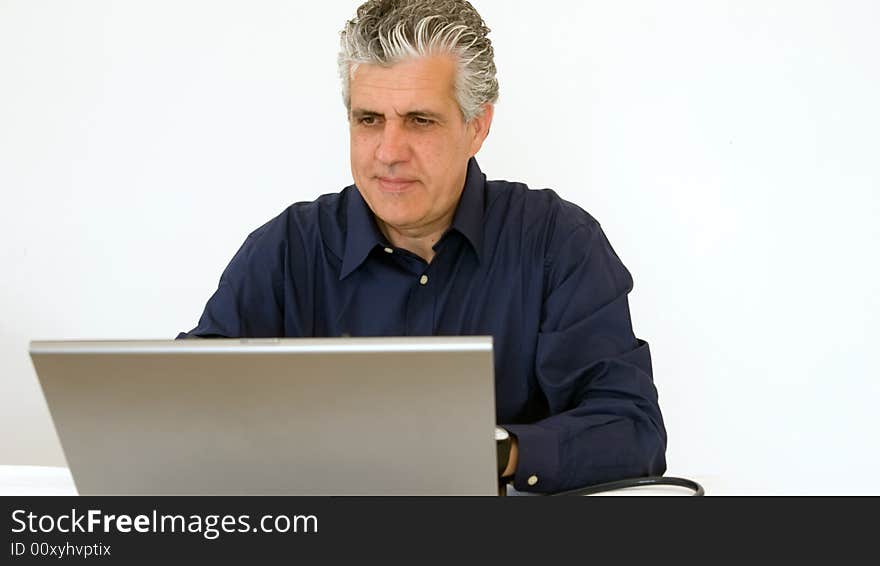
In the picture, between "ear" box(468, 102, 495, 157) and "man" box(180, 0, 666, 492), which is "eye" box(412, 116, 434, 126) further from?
"ear" box(468, 102, 495, 157)

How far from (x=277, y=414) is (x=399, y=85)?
0.94 metres

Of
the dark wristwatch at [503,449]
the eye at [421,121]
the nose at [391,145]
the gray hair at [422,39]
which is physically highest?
the gray hair at [422,39]

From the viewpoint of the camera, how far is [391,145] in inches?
80.0

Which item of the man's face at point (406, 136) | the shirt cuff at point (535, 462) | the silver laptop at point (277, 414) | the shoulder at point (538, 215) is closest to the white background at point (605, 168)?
the shoulder at point (538, 215)

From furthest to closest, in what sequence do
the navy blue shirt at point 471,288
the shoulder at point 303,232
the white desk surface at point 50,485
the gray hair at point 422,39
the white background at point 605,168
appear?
the white background at point 605,168, the shoulder at point 303,232, the navy blue shirt at point 471,288, the gray hair at point 422,39, the white desk surface at point 50,485

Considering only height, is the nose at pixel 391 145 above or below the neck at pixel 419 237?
→ above

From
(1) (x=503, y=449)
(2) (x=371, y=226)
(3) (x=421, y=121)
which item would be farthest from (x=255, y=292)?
(1) (x=503, y=449)

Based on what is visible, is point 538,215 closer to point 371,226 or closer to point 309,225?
point 371,226

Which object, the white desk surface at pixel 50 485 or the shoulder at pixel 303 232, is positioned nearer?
the white desk surface at pixel 50 485

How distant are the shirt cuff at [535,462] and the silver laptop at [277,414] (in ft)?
1.24

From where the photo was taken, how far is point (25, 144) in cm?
340

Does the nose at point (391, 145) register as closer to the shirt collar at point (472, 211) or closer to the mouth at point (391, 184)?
the mouth at point (391, 184)

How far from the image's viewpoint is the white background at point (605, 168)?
10.4 ft

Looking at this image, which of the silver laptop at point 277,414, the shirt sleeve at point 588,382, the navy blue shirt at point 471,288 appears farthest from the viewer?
the navy blue shirt at point 471,288
